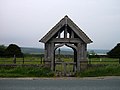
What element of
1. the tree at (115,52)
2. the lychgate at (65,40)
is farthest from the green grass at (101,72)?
the tree at (115,52)

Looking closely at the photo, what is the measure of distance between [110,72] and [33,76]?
5456 millimetres

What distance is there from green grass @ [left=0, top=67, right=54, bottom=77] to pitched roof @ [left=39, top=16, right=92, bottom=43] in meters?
2.35

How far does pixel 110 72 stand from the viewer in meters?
23.3

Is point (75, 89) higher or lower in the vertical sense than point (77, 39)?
lower

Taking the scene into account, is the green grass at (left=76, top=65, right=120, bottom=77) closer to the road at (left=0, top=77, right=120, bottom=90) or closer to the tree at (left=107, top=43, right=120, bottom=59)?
the road at (left=0, top=77, right=120, bottom=90)

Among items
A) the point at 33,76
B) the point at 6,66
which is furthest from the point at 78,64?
the point at 6,66

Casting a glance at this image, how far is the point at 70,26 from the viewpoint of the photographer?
24.5 m

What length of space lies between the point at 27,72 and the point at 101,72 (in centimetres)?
Answer: 518

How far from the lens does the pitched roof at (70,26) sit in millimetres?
24312

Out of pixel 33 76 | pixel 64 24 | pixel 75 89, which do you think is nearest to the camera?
pixel 75 89

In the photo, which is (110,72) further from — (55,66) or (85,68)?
(55,66)

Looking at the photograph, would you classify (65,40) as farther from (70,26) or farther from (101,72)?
(101,72)

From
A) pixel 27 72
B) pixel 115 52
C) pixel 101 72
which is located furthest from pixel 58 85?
pixel 115 52

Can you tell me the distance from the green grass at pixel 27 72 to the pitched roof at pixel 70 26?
235 centimetres
